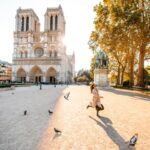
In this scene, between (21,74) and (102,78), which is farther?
(21,74)

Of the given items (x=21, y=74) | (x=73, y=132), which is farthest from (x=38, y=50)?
(x=73, y=132)

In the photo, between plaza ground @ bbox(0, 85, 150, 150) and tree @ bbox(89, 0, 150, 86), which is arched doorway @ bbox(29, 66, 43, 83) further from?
plaza ground @ bbox(0, 85, 150, 150)

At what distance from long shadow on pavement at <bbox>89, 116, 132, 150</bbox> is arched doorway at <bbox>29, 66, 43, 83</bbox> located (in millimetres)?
72372

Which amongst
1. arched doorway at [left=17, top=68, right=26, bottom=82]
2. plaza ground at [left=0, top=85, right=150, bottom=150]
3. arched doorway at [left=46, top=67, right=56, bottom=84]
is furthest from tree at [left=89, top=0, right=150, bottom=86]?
arched doorway at [left=17, top=68, right=26, bottom=82]

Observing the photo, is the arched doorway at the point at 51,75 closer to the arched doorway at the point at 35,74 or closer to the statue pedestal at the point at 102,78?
the arched doorway at the point at 35,74

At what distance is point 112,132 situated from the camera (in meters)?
6.52

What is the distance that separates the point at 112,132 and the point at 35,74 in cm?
7617

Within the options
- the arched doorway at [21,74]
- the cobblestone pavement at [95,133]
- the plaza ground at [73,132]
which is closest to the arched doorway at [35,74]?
the arched doorway at [21,74]

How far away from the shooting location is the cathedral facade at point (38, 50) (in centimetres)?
7756

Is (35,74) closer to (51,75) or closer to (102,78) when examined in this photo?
(51,75)

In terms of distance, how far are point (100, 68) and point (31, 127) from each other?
100ft

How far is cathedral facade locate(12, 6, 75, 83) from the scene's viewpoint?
77562mm

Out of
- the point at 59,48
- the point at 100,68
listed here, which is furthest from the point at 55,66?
the point at 100,68

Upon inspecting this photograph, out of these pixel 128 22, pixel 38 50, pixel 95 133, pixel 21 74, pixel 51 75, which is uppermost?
pixel 38 50
